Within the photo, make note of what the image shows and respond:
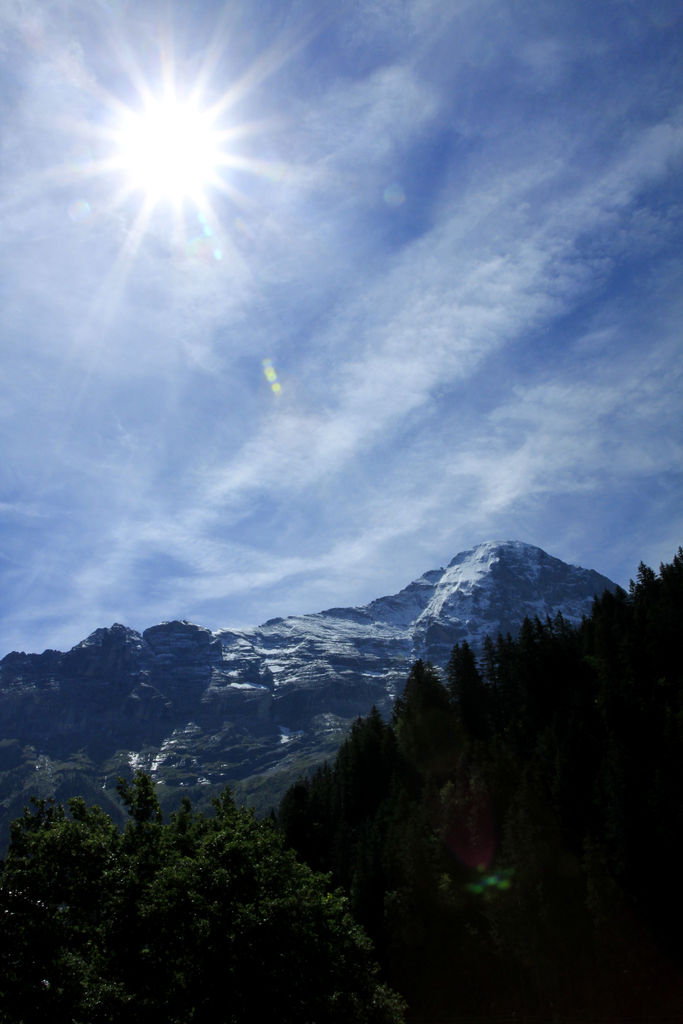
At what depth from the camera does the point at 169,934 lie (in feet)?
77.0

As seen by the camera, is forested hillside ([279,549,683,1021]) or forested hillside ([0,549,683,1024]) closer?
forested hillside ([0,549,683,1024])

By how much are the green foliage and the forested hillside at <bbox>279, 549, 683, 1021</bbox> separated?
29002 mm

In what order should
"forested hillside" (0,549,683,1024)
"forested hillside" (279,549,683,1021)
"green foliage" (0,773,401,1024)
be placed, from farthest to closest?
"forested hillside" (279,549,683,1021) < "forested hillside" (0,549,683,1024) < "green foliage" (0,773,401,1024)

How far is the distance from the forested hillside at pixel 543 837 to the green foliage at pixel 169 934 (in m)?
29.0

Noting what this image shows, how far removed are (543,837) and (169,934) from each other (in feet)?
152

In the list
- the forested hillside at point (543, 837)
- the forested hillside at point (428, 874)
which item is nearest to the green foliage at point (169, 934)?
the forested hillside at point (428, 874)

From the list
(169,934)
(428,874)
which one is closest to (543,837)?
(428,874)

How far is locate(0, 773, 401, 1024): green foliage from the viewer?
69.8ft

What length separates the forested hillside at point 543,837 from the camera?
51031 mm

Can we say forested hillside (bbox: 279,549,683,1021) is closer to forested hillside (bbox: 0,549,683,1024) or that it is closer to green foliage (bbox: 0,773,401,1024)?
forested hillside (bbox: 0,549,683,1024)

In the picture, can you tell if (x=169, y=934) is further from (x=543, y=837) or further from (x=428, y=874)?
(x=428, y=874)

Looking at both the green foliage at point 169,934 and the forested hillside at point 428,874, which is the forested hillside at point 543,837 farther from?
the green foliage at point 169,934

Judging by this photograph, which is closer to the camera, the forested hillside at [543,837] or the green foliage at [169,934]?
the green foliage at [169,934]

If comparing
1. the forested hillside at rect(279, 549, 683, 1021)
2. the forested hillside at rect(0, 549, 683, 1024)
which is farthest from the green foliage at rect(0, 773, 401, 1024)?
the forested hillside at rect(279, 549, 683, 1021)
